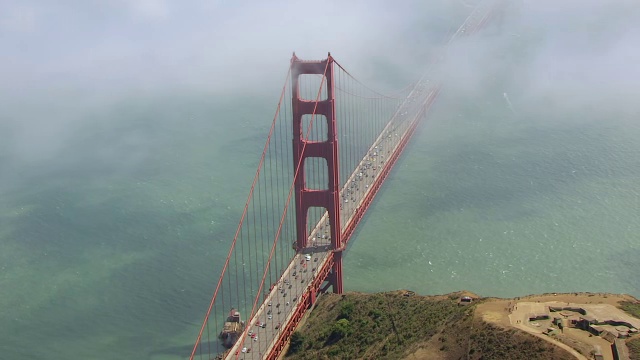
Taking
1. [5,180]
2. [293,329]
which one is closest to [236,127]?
[5,180]

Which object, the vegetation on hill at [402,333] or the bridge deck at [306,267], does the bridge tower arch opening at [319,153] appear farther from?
the vegetation on hill at [402,333]

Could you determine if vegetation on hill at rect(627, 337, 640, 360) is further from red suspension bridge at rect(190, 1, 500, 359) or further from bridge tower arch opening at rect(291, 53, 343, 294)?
bridge tower arch opening at rect(291, 53, 343, 294)

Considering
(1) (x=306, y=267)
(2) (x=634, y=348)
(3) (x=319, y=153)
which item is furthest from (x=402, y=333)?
(3) (x=319, y=153)

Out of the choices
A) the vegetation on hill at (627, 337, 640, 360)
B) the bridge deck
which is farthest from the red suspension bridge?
the vegetation on hill at (627, 337, 640, 360)

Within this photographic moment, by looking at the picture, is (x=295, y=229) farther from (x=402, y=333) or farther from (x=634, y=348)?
(x=634, y=348)

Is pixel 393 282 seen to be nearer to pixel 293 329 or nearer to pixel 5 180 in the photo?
pixel 293 329

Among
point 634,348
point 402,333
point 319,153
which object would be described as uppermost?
point 319,153
